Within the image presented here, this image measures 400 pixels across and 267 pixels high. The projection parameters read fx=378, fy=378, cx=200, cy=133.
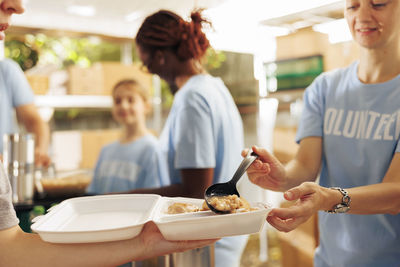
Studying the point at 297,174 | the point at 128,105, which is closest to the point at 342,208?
the point at 297,174

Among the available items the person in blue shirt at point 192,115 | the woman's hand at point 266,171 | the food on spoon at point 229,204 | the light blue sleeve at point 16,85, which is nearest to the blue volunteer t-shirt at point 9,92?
the light blue sleeve at point 16,85

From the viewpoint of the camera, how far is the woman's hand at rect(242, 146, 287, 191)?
0.93 metres

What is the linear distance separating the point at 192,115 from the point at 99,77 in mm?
2080

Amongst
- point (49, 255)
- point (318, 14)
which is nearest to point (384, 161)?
point (49, 255)

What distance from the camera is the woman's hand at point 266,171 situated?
935mm

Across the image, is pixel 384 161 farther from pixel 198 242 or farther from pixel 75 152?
pixel 75 152

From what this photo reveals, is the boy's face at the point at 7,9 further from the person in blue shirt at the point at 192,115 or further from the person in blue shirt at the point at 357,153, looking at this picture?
the person in blue shirt at the point at 357,153

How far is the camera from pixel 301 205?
2.47 feet

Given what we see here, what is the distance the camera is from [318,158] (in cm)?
108

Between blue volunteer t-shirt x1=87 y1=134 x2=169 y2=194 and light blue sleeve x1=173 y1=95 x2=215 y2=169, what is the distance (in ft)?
2.07

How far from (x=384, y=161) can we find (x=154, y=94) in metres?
2.46

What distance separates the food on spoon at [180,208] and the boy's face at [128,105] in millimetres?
1441

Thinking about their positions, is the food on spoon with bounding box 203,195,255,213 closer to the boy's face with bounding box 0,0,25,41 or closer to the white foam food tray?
the white foam food tray

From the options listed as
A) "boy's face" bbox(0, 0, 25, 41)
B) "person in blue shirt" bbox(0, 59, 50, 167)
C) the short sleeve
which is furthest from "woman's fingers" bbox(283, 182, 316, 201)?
"person in blue shirt" bbox(0, 59, 50, 167)
